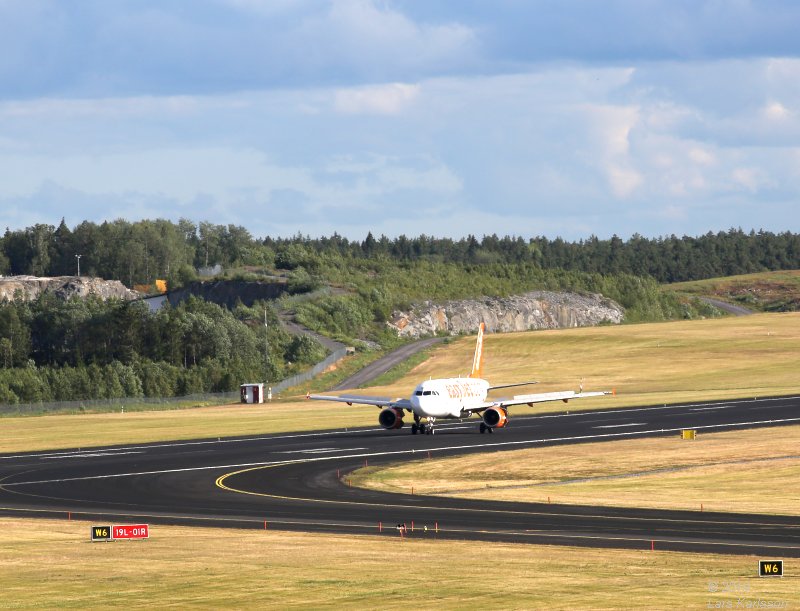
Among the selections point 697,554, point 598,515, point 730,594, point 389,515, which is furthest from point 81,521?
point 730,594

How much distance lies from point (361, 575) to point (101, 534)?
13.2m

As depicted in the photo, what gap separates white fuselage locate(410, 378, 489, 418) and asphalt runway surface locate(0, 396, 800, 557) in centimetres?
190

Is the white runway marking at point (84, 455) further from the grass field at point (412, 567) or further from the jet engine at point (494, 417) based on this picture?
the grass field at point (412, 567)

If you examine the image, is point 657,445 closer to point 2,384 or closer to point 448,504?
point 448,504

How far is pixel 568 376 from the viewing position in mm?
152875

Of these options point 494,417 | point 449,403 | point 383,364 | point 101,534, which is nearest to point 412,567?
point 101,534

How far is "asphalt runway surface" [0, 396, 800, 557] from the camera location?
4509cm

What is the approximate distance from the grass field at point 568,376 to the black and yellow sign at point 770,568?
219 feet

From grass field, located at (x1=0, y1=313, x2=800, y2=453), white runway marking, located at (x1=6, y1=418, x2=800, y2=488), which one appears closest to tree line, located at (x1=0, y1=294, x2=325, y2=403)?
grass field, located at (x1=0, y1=313, x2=800, y2=453)

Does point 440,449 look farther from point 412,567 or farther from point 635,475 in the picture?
point 412,567

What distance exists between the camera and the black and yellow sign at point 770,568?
109 feet

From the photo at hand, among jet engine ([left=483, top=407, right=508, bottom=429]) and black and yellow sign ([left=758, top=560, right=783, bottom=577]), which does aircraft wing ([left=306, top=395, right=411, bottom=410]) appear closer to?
A: jet engine ([left=483, top=407, right=508, bottom=429])

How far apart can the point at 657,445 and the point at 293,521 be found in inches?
1232

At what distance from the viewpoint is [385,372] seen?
163m
